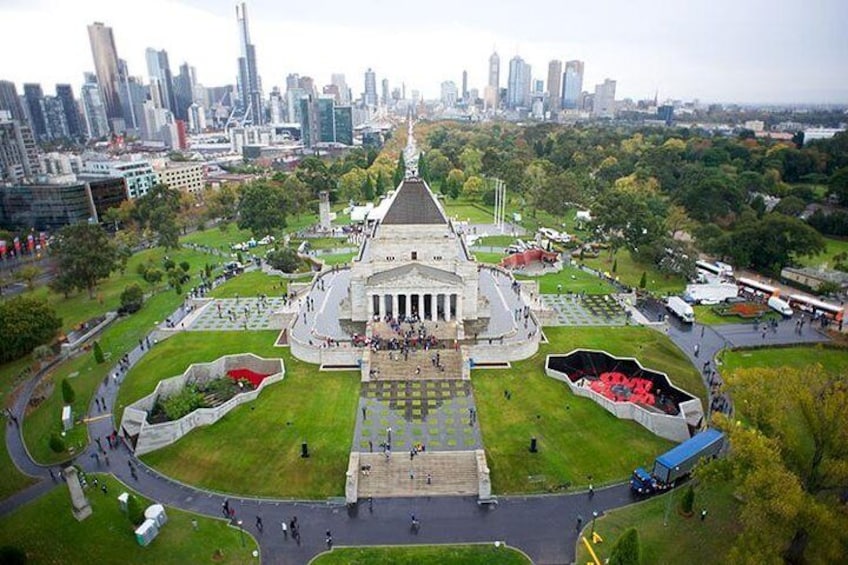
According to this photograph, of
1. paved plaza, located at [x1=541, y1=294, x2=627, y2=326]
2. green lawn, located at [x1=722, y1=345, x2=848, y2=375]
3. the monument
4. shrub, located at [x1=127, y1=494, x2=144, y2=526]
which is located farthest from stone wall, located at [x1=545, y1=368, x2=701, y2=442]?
the monument

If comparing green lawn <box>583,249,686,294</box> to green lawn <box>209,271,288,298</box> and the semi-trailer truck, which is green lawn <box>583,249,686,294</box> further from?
green lawn <box>209,271,288,298</box>

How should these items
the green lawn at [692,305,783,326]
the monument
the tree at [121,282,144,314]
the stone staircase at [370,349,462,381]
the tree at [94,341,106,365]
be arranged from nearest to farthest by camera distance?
the monument < the stone staircase at [370,349,462,381] < the tree at [94,341,106,365] < the green lawn at [692,305,783,326] < the tree at [121,282,144,314]

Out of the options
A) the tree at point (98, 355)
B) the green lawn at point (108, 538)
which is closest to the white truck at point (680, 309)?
the green lawn at point (108, 538)

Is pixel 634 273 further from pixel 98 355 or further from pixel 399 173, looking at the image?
pixel 399 173

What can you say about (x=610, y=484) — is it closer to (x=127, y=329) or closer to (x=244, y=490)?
(x=244, y=490)

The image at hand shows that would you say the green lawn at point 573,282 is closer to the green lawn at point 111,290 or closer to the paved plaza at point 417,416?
the paved plaza at point 417,416

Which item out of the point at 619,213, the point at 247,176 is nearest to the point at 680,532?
the point at 619,213

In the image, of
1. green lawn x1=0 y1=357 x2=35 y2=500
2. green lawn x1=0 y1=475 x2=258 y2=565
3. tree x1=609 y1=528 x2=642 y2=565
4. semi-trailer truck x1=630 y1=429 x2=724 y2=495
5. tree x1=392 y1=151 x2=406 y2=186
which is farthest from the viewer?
tree x1=392 y1=151 x2=406 y2=186

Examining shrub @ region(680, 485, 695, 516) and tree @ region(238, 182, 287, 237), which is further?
tree @ region(238, 182, 287, 237)
